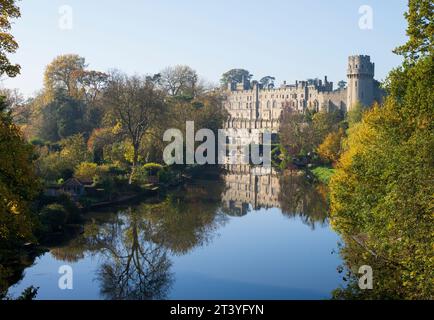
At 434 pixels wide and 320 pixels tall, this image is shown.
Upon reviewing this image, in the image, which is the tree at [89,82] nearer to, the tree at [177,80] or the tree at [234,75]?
the tree at [177,80]

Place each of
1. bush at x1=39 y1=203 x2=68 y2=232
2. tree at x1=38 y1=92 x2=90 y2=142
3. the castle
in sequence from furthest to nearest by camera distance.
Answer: the castle → tree at x1=38 y1=92 x2=90 y2=142 → bush at x1=39 y1=203 x2=68 y2=232

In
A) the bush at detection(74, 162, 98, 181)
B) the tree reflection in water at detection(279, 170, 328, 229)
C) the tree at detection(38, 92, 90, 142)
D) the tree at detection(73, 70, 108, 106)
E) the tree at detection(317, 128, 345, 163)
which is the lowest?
the tree reflection in water at detection(279, 170, 328, 229)

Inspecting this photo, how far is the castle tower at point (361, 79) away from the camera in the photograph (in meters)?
90.5

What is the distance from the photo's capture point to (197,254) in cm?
2481

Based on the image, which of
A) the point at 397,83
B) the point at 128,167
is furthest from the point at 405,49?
the point at 128,167

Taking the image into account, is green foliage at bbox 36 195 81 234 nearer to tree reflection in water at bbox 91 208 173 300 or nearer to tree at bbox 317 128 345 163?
tree reflection in water at bbox 91 208 173 300

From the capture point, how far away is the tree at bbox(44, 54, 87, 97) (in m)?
72.5

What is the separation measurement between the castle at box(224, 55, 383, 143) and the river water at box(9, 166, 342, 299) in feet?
176

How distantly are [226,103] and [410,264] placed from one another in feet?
385

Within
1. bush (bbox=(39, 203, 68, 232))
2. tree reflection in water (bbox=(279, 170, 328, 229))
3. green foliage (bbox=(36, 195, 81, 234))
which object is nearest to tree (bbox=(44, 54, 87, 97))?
tree reflection in water (bbox=(279, 170, 328, 229))

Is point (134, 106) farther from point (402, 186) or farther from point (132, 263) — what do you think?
point (402, 186)

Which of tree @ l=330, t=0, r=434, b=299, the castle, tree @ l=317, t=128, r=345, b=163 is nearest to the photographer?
tree @ l=330, t=0, r=434, b=299

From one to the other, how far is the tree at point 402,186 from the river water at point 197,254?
2.96 m
